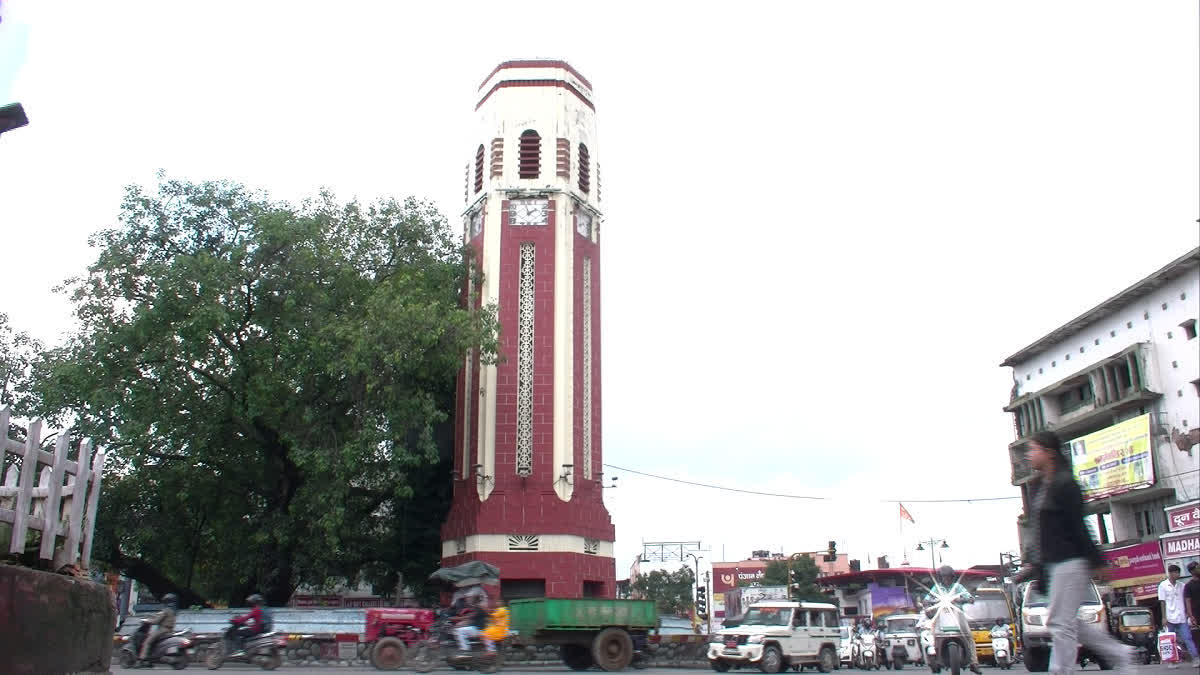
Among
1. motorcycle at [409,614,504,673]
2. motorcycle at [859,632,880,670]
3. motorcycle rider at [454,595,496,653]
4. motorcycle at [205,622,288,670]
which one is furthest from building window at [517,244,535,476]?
motorcycle rider at [454,595,496,653]

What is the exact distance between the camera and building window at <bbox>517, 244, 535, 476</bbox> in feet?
96.8

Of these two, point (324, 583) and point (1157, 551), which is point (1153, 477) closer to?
point (1157, 551)

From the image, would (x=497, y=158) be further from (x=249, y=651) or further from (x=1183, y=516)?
(x=1183, y=516)

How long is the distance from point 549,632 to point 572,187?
1645 cm

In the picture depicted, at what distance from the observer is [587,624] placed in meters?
19.9

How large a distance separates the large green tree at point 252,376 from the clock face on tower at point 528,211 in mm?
2996

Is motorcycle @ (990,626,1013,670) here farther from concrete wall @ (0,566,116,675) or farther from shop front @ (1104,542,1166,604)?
concrete wall @ (0,566,116,675)

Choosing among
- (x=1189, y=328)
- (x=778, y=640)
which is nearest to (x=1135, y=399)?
(x=1189, y=328)

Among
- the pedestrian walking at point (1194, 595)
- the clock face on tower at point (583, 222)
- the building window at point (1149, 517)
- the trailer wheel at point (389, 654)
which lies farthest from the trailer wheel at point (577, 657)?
the building window at point (1149, 517)

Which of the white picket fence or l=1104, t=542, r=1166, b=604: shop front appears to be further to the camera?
l=1104, t=542, r=1166, b=604: shop front

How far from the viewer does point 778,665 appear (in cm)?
2155

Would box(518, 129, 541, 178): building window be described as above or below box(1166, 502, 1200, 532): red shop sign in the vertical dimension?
above

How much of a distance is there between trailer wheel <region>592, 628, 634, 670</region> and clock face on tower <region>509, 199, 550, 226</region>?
1513cm

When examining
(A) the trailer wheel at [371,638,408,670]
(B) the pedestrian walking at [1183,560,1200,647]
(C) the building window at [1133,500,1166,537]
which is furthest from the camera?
(C) the building window at [1133,500,1166,537]
